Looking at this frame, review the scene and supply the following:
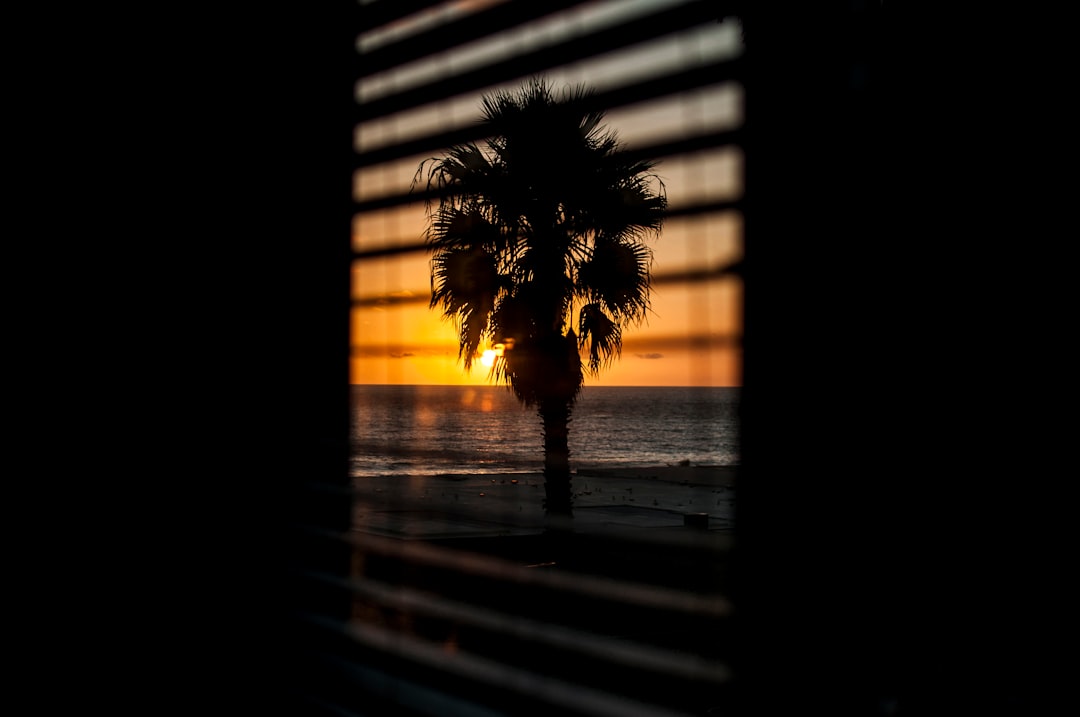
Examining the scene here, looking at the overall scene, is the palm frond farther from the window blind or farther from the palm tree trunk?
the window blind

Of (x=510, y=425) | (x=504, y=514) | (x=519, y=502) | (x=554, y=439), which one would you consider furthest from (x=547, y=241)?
(x=510, y=425)

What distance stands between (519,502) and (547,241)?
43.6 feet

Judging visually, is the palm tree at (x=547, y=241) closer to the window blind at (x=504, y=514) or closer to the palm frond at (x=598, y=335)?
the palm frond at (x=598, y=335)

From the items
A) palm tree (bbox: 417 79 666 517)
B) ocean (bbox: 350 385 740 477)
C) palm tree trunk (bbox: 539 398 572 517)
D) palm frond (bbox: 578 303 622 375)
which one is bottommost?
ocean (bbox: 350 385 740 477)

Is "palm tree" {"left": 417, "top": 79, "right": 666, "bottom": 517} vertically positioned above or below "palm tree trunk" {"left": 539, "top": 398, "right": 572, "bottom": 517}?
above

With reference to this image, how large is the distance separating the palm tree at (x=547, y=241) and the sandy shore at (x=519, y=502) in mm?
1321

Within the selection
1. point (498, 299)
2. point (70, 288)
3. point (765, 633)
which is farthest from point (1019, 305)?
point (498, 299)

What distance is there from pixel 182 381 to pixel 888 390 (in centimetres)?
188

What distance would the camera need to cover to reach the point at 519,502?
2050 centimetres

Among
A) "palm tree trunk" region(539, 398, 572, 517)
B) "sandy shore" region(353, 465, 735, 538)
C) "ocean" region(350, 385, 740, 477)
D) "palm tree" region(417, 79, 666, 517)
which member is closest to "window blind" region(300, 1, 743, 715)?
"sandy shore" region(353, 465, 735, 538)

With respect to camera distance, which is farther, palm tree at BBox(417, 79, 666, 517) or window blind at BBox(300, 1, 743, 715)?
palm tree at BBox(417, 79, 666, 517)

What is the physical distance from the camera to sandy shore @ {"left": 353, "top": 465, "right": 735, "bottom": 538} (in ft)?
4.82

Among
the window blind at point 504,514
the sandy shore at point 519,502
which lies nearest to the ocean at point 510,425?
the sandy shore at point 519,502

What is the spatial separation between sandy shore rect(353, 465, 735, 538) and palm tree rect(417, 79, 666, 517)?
1.32m
